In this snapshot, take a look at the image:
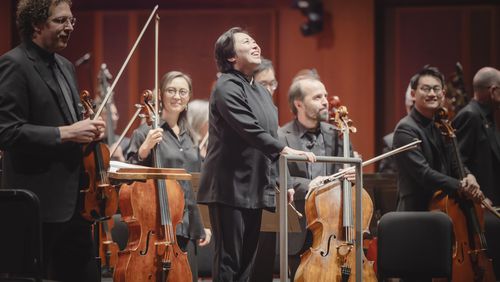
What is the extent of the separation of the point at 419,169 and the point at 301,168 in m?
0.70

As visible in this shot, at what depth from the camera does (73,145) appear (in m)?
3.20

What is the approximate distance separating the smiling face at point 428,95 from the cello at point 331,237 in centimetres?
107

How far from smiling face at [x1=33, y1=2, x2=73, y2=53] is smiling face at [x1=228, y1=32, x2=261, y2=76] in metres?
0.94

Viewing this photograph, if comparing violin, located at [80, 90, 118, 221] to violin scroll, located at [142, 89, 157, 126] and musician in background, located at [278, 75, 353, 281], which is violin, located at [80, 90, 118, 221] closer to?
violin scroll, located at [142, 89, 157, 126]

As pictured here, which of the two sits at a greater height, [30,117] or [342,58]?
[342,58]

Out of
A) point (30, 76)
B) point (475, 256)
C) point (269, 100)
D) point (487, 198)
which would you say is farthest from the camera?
point (487, 198)

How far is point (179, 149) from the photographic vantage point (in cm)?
486

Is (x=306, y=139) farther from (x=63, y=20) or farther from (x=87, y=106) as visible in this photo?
(x=63, y=20)

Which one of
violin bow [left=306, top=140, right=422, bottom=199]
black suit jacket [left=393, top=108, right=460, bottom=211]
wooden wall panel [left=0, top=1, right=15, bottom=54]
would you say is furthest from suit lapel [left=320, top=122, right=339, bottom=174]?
wooden wall panel [left=0, top=1, right=15, bottom=54]

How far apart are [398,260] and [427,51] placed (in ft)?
14.9

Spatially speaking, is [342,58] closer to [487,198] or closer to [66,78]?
[487,198]

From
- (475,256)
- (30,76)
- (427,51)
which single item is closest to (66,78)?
(30,76)

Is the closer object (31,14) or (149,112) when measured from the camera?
(31,14)

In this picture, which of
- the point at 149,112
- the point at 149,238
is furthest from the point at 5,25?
the point at 149,238
